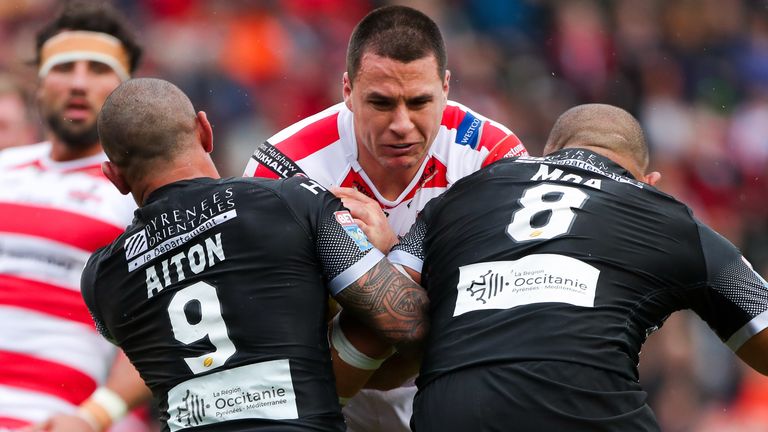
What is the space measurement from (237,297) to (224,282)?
0.23ft

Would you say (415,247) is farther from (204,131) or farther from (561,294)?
(204,131)

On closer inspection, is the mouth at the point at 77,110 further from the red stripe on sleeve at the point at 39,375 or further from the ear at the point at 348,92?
the ear at the point at 348,92

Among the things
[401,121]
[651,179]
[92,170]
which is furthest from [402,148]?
[92,170]

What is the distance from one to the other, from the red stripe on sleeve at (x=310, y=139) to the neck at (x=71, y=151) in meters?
0.96

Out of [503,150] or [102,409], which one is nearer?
[102,409]

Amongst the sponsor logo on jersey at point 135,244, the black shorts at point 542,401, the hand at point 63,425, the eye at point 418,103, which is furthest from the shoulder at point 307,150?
the black shorts at point 542,401

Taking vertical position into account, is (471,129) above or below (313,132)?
below

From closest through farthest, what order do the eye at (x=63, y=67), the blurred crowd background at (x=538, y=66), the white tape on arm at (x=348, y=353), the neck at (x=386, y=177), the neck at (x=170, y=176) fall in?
1. the neck at (x=170, y=176)
2. the white tape on arm at (x=348, y=353)
3. the neck at (x=386, y=177)
4. the eye at (x=63, y=67)
5. the blurred crowd background at (x=538, y=66)

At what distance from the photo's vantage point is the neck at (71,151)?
592cm

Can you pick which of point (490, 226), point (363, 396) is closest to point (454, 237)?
point (490, 226)

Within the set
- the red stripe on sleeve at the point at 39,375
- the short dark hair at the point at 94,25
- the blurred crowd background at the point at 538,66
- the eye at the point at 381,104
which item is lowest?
the red stripe on sleeve at the point at 39,375

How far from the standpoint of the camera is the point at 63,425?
5.05 m

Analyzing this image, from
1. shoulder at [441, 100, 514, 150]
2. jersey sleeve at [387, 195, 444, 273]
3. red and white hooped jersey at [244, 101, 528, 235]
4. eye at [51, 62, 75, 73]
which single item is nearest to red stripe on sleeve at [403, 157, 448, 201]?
red and white hooped jersey at [244, 101, 528, 235]

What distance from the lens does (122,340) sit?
4.54 meters
